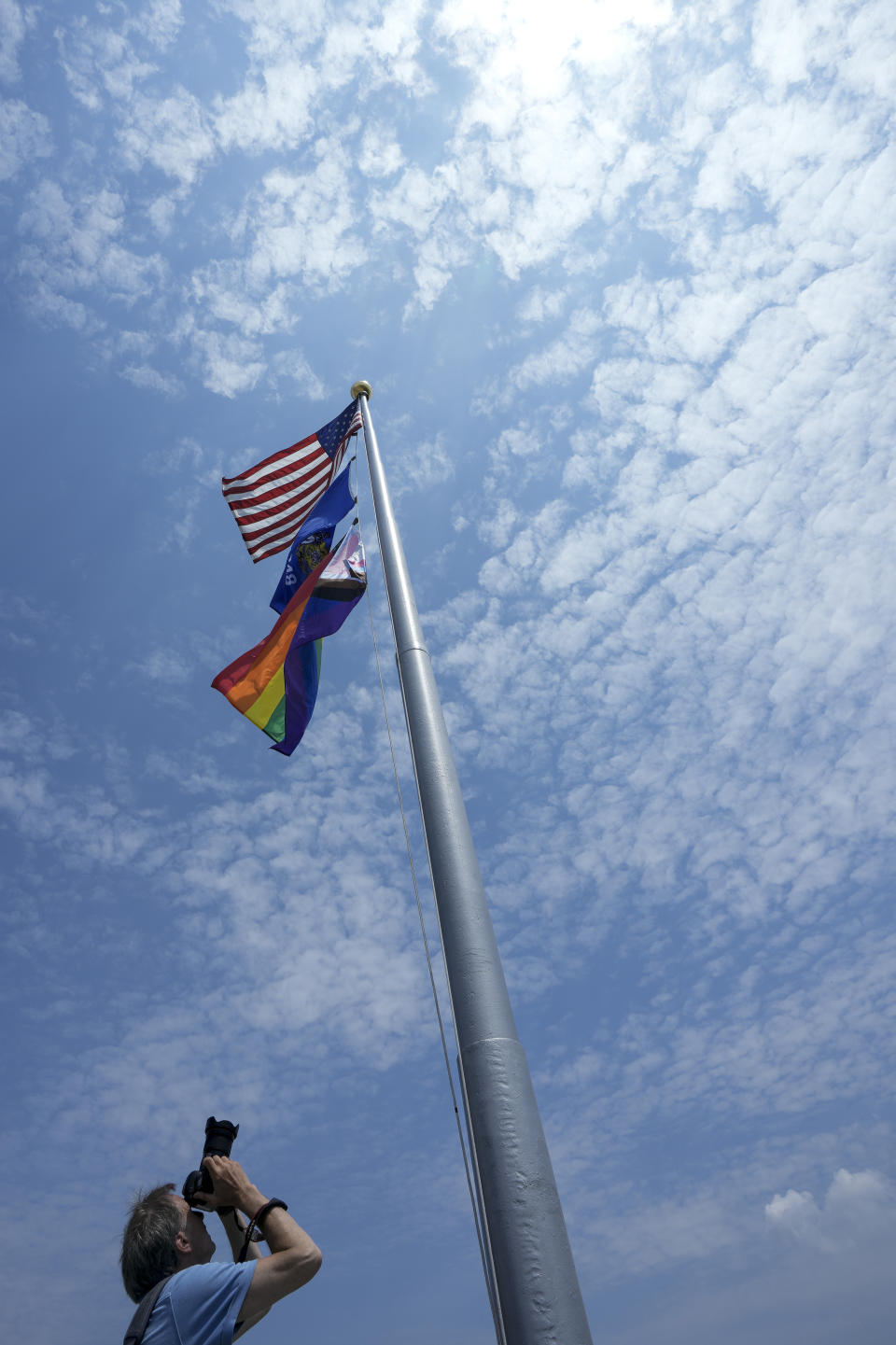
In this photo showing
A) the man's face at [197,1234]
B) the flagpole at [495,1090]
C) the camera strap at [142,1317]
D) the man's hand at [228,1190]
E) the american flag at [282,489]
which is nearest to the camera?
the camera strap at [142,1317]

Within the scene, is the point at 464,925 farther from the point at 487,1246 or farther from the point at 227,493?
the point at 227,493

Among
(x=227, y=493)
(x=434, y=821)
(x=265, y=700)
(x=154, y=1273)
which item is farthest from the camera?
(x=227, y=493)

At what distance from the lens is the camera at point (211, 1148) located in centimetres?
419

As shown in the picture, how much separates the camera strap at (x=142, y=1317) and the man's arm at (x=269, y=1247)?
1.23 ft

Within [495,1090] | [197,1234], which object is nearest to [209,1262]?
[197,1234]

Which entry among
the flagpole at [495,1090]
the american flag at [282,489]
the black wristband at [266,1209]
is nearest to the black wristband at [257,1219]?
the black wristband at [266,1209]

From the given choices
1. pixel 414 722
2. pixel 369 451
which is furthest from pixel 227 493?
pixel 414 722

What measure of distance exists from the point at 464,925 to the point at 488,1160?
4.09 feet

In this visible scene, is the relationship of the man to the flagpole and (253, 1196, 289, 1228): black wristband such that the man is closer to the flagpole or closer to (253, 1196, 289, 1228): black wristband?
(253, 1196, 289, 1228): black wristband

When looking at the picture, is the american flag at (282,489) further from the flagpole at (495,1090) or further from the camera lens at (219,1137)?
the camera lens at (219,1137)

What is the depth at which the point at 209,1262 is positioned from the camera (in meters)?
3.93

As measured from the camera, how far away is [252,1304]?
140 inches

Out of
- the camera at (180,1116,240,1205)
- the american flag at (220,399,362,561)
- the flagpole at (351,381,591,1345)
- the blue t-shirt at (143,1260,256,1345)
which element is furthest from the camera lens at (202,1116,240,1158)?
the american flag at (220,399,362,561)

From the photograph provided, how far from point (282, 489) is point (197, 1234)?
1037 centimetres
